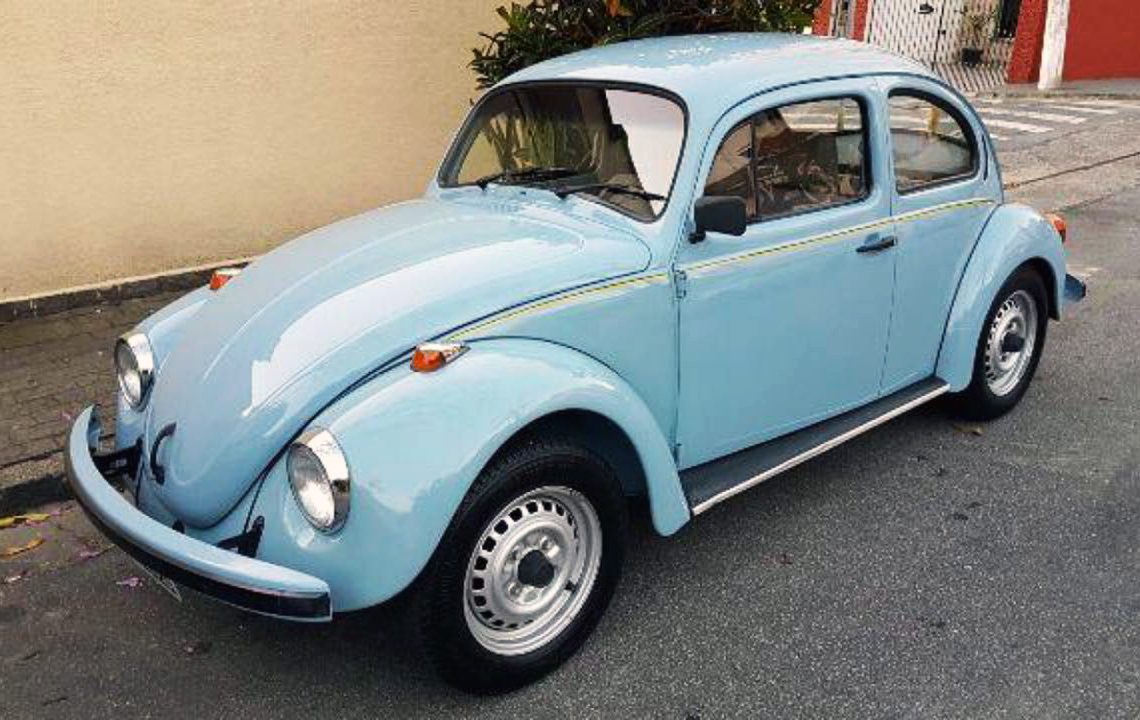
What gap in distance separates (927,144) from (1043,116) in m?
11.5

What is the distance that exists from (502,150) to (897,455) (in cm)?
222

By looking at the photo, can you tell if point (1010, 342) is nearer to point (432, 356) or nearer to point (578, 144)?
point (578, 144)

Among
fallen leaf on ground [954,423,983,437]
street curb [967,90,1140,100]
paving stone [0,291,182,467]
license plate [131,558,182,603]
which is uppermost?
license plate [131,558,182,603]

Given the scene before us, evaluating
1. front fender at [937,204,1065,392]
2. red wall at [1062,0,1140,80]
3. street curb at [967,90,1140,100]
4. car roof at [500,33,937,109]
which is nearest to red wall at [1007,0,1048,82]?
red wall at [1062,0,1140,80]

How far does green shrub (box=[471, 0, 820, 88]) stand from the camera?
564 cm

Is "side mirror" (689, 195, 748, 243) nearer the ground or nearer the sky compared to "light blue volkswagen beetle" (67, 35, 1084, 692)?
nearer the sky

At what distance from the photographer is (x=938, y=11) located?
708 inches

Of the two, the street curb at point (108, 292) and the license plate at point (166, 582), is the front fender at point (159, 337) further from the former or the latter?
the street curb at point (108, 292)

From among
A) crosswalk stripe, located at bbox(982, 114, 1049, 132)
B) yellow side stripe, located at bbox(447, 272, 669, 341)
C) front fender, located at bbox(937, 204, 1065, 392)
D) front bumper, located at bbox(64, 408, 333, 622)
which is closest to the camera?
front bumper, located at bbox(64, 408, 333, 622)

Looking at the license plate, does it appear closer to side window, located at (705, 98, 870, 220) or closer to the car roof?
side window, located at (705, 98, 870, 220)

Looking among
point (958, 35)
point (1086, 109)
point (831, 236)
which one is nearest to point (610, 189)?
point (831, 236)

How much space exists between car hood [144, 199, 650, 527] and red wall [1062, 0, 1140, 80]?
17.4 metres

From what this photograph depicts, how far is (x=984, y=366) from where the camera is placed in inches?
174

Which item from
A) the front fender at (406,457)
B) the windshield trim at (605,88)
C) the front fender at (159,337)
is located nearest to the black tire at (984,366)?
the windshield trim at (605,88)
